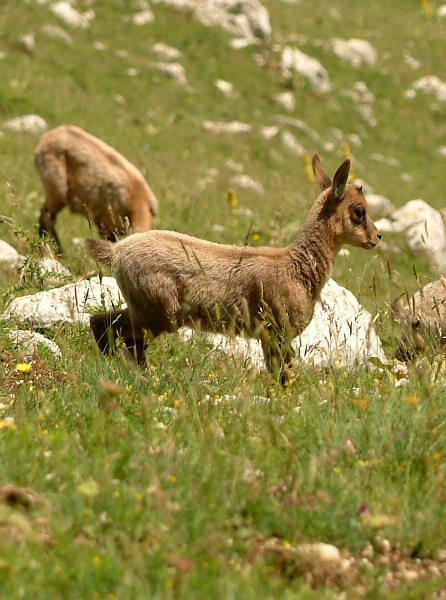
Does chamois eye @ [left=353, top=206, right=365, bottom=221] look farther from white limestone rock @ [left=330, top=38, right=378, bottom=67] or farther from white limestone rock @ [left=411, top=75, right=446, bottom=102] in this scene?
white limestone rock @ [left=411, top=75, right=446, bottom=102]

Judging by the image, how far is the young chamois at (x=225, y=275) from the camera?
20.1 ft

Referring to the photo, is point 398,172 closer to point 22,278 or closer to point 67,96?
point 67,96

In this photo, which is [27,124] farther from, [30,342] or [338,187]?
[30,342]

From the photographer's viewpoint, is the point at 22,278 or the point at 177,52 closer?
the point at 22,278

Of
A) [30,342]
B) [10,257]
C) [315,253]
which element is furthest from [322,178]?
[10,257]

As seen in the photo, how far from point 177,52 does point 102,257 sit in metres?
17.1

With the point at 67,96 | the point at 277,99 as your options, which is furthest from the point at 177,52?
the point at 67,96

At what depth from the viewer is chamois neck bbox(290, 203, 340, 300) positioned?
6.71 m

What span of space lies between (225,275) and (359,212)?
1.38 m

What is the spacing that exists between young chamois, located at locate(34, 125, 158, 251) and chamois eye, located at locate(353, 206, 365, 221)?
14.6 ft

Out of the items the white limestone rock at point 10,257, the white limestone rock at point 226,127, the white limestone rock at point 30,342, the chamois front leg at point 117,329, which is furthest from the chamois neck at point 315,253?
the white limestone rock at point 226,127

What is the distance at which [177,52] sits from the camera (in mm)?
22141

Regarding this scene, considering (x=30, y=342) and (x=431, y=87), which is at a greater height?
(x=30, y=342)

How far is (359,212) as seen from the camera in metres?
6.87
